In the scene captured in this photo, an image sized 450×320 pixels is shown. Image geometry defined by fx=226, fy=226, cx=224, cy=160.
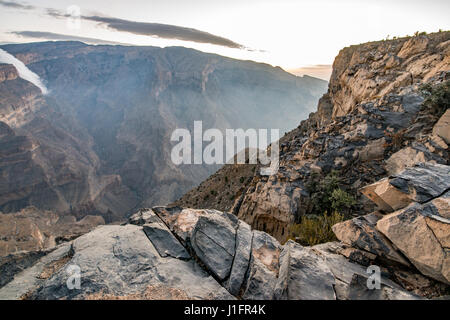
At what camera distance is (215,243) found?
517cm

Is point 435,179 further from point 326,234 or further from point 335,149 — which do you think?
point 335,149

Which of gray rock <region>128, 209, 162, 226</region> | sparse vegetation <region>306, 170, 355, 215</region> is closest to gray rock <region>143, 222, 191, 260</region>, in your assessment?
gray rock <region>128, 209, 162, 226</region>

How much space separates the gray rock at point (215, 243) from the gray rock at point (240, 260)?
0.11 meters

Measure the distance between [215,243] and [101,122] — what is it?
7261 inches

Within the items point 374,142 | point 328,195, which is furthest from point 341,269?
point 374,142

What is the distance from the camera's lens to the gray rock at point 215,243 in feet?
15.5

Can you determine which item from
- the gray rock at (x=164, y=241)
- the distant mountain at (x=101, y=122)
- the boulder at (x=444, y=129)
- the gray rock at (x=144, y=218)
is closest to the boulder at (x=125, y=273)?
the gray rock at (x=164, y=241)

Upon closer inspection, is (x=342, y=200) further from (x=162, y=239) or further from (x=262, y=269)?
Result: (x=162, y=239)

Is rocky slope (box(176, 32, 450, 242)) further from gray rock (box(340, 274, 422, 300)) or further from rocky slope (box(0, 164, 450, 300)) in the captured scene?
gray rock (box(340, 274, 422, 300))

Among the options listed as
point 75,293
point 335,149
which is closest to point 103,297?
point 75,293

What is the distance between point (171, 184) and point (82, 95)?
126242 millimetres

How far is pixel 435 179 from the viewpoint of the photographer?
16.7ft

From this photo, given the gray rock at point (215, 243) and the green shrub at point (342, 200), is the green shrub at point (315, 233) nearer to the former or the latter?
the green shrub at point (342, 200)

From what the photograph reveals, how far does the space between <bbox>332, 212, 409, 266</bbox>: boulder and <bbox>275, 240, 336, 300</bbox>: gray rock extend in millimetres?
1016
